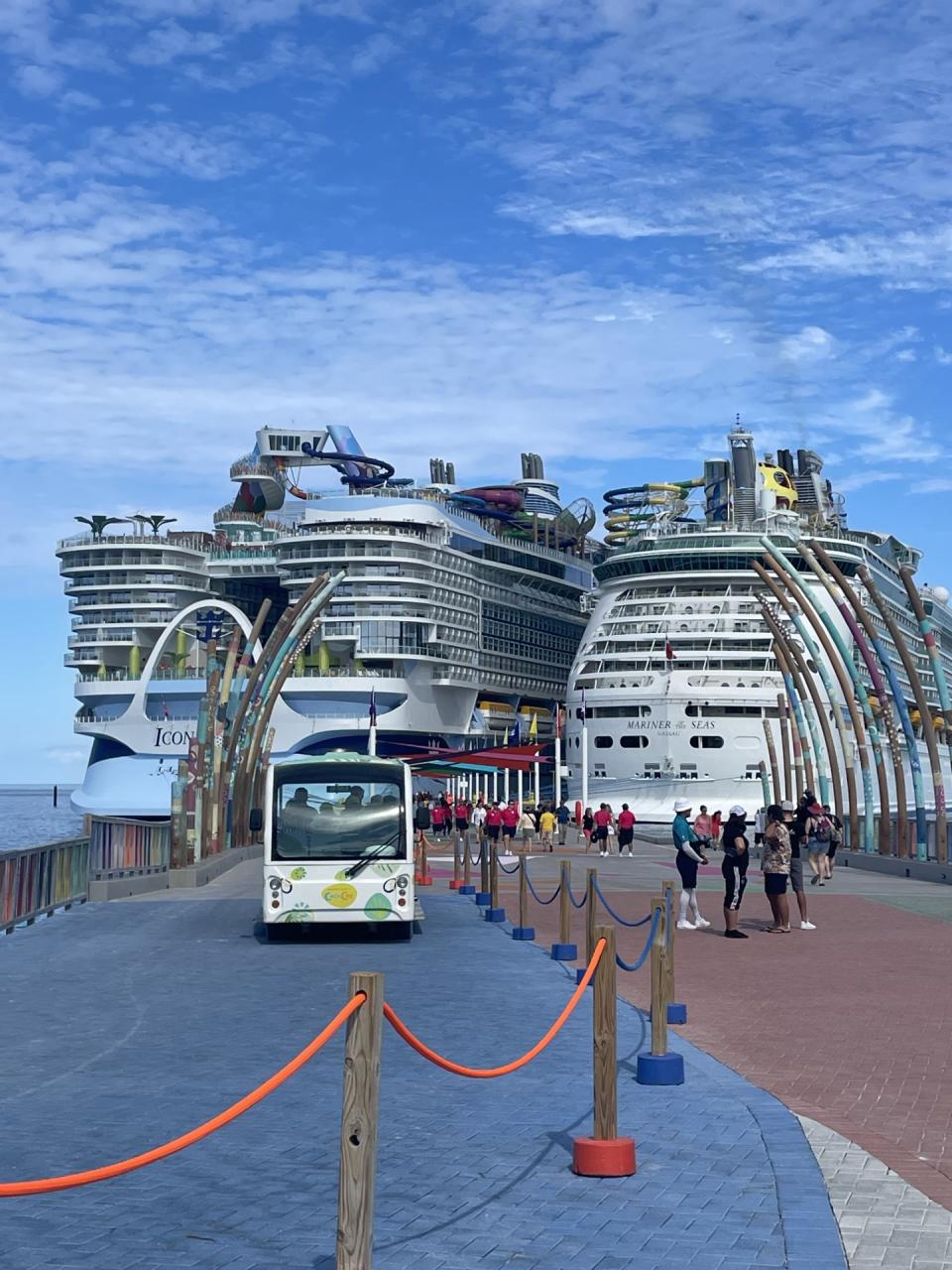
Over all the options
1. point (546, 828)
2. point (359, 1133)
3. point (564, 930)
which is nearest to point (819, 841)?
point (564, 930)

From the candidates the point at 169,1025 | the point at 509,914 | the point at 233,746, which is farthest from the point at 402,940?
the point at 233,746

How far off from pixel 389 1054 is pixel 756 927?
11.0 m

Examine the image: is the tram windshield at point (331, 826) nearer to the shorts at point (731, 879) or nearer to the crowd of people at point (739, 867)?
the crowd of people at point (739, 867)

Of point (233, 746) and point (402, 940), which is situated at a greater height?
Result: point (233, 746)

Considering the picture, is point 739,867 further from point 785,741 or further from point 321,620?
point 321,620

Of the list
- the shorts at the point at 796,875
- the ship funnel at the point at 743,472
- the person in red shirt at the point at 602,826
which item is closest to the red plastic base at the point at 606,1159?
the shorts at the point at 796,875

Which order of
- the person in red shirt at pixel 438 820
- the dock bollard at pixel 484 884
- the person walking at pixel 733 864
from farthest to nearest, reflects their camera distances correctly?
the person in red shirt at pixel 438 820, the dock bollard at pixel 484 884, the person walking at pixel 733 864

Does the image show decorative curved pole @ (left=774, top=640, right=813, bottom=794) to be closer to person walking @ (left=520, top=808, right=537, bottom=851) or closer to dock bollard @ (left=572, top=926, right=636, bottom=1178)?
person walking @ (left=520, top=808, right=537, bottom=851)

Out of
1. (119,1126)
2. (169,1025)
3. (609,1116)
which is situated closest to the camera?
(609,1116)

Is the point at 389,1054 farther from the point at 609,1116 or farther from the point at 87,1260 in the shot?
the point at 87,1260

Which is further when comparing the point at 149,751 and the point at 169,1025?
the point at 149,751

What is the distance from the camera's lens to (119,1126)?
8492mm

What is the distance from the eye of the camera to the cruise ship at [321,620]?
267 ft

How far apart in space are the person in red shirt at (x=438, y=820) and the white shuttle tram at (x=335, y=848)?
35739mm
